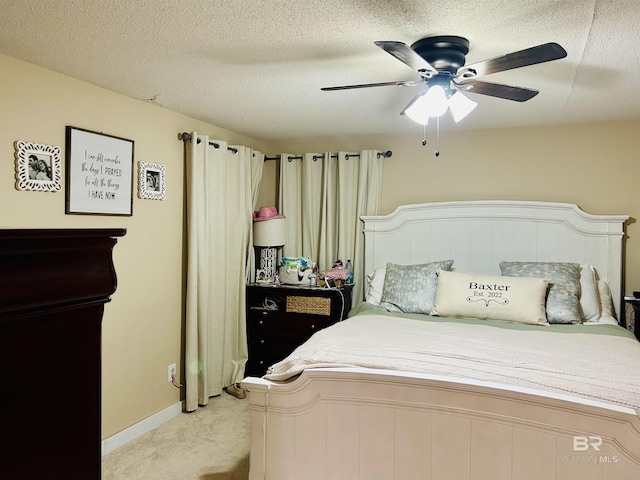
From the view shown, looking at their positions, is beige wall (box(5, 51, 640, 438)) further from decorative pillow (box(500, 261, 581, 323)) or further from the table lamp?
the table lamp

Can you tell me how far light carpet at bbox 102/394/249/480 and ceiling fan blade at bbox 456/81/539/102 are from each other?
7.79 ft

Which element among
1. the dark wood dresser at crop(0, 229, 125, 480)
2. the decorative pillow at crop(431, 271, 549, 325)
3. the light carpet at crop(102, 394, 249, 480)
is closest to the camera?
the dark wood dresser at crop(0, 229, 125, 480)

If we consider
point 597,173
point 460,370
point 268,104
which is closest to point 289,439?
point 460,370

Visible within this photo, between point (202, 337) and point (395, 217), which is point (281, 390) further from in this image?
point (395, 217)

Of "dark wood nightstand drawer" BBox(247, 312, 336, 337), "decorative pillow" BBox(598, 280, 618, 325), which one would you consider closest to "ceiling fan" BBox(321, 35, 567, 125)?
"decorative pillow" BBox(598, 280, 618, 325)

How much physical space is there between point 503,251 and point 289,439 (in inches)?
96.0

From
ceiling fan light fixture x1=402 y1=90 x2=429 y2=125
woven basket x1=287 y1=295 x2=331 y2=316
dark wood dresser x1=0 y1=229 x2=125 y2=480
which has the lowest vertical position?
woven basket x1=287 y1=295 x2=331 y2=316

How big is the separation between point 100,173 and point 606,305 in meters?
3.45

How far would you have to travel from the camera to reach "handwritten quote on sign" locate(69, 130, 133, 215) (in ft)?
8.59

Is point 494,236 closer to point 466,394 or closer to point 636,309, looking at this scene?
point 636,309

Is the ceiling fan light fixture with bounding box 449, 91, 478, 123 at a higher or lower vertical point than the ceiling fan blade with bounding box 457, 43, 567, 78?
lower

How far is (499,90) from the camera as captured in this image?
221cm
